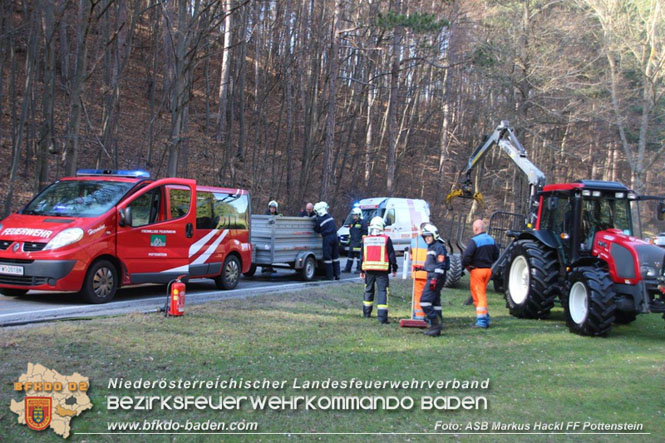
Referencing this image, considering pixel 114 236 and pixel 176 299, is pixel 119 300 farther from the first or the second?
pixel 176 299

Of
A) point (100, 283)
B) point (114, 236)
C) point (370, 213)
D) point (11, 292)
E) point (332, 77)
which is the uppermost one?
point (332, 77)

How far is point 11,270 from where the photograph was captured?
389 inches

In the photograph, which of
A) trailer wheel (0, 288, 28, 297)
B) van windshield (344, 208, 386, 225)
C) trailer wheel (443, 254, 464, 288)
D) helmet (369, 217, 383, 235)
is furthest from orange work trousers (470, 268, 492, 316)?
van windshield (344, 208, 386, 225)

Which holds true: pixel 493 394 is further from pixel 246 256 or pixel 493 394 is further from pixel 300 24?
pixel 300 24

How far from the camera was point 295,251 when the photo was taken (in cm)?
1565

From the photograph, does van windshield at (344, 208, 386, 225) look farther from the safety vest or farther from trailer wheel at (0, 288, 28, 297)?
trailer wheel at (0, 288, 28, 297)

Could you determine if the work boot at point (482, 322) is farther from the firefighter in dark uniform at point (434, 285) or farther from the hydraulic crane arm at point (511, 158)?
the hydraulic crane arm at point (511, 158)

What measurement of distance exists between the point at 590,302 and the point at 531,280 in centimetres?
153

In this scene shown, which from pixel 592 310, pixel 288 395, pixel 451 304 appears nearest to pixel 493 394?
pixel 288 395

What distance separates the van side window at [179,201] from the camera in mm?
11977

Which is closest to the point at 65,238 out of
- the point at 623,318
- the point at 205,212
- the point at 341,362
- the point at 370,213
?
the point at 205,212

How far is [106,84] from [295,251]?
16.2 m

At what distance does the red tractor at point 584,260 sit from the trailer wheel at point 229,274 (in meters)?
6.16

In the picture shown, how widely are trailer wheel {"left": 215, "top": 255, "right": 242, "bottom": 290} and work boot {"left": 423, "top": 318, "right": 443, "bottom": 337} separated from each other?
548 cm
